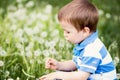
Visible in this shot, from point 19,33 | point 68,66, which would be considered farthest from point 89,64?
point 19,33

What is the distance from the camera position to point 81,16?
378 cm

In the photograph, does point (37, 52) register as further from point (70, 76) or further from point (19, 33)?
point (70, 76)

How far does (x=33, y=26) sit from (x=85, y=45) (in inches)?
82.3

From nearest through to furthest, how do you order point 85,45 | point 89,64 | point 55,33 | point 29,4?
point 89,64 < point 85,45 < point 55,33 < point 29,4

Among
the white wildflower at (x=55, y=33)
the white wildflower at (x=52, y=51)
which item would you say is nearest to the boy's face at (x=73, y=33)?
the white wildflower at (x=52, y=51)

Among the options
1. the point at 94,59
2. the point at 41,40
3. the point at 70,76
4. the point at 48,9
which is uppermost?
the point at 48,9

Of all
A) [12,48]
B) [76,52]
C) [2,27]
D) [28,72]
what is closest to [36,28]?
[2,27]

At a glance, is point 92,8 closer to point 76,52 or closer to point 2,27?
point 76,52

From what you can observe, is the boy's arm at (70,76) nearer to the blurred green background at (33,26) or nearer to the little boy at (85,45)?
the little boy at (85,45)

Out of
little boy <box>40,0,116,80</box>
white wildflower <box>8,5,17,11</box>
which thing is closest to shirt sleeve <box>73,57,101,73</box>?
little boy <box>40,0,116,80</box>

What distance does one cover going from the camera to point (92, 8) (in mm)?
3850

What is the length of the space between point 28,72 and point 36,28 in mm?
1191

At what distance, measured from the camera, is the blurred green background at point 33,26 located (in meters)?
4.51

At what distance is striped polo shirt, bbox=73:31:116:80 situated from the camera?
12.2 ft
